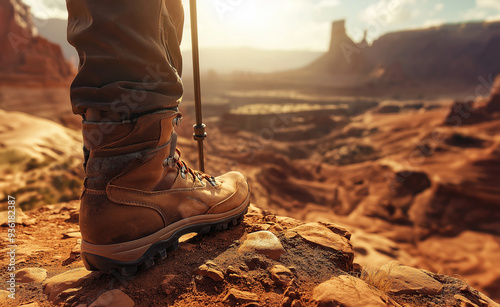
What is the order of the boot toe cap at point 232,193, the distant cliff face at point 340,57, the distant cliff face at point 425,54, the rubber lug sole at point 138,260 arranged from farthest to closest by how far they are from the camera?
the distant cliff face at point 340,57 → the distant cliff face at point 425,54 → the boot toe cap at point 232,193 → the rubber lug sole at point 138,260

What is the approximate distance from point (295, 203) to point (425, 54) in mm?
47609

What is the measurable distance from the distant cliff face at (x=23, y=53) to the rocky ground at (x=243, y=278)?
56.4 feet

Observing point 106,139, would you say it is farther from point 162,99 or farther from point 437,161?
point 437,161

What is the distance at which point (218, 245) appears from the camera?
1.27 meters

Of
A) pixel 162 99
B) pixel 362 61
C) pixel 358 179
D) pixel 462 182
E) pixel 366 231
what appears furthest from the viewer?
pixel 362 61

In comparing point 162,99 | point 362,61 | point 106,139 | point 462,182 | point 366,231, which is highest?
point 362,61

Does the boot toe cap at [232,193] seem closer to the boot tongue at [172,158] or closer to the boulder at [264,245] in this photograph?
the boulder at [264,245]

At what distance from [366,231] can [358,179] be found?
3.38 m

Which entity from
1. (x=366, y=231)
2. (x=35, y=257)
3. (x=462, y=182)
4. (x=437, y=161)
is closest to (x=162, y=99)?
(x=35, y=257)

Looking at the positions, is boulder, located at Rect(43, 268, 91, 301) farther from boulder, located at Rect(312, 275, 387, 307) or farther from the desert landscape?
boulder, located at Rect(312, 275, 387, 307)

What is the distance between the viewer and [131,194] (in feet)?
3.38

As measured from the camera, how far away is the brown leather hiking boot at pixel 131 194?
96 centimetres

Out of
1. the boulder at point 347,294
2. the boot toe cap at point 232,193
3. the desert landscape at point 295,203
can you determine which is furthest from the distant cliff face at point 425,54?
the boulder at point 347,294

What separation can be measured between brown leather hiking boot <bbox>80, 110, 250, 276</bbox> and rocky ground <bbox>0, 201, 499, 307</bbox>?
0.30ft
